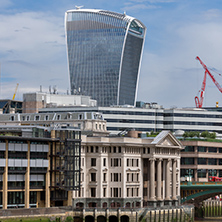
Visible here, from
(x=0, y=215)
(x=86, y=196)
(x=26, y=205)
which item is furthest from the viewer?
(x=86, y=196)

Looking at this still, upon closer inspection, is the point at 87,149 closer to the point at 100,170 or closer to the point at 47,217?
the point at 100,170

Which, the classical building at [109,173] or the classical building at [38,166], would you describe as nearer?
the classical building at [38,166]

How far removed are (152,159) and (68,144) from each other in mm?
30122

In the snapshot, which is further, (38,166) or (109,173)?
(109,173)

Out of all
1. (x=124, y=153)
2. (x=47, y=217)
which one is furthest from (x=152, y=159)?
(x=47, y=217)

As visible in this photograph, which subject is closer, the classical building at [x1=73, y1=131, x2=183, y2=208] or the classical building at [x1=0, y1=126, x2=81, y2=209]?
the classical building at [x1=0, y1=126, x2=81, y2=209]

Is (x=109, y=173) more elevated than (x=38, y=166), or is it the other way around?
(x=38, y=166)

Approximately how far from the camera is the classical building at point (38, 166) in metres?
167

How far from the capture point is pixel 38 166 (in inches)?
6816

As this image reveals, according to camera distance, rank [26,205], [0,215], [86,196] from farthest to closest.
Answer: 1. [86,196]
2. [26,205]
3. [0,215]

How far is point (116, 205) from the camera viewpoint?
192 meters

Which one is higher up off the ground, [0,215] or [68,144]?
[68,144]

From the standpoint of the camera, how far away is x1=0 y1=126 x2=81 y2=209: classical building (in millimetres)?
167250

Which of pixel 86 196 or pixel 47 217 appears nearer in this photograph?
pixel 47 217
